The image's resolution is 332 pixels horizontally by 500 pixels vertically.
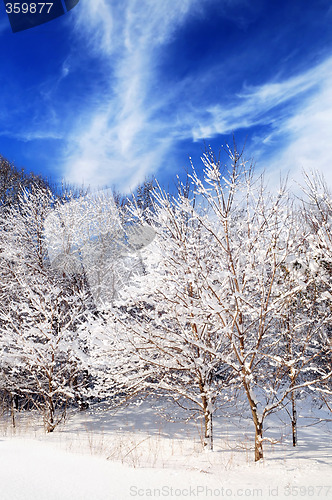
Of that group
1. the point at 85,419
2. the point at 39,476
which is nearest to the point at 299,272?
the point at 39,476

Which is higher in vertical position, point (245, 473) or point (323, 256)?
point (323, 256)

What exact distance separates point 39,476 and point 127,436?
5.86m

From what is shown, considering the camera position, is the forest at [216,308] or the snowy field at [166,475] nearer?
the snowy field at [166,475]

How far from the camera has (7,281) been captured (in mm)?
12289

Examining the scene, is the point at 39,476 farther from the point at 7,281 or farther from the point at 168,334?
the point at 7,281

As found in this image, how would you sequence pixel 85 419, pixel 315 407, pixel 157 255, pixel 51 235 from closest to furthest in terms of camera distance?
pixel 157 255, pixel 85 419, pixel 315 407, pixel 51 235

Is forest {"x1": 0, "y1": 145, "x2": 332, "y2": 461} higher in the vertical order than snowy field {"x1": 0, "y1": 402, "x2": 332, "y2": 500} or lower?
higher

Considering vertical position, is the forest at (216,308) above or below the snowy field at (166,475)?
above

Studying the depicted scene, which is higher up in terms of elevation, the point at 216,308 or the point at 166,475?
the point at 216,308

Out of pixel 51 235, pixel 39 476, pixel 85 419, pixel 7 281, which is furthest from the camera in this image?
pixel 51 235

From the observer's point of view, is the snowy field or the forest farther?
the forest

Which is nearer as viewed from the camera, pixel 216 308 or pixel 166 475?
pixel 166 475

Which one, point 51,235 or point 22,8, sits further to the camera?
point 51,235

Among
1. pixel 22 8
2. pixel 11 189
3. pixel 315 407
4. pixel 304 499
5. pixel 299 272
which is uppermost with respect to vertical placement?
pixel 11 189
